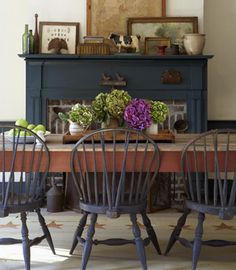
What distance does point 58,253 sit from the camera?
334 centimetres

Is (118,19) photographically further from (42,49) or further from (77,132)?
(77,132)

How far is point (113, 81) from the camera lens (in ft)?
16.3

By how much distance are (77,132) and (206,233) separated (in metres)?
1.44

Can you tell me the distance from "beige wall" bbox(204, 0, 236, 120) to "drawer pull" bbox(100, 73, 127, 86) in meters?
1.08

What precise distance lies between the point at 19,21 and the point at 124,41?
1.22 m

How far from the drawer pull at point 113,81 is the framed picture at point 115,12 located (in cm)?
49

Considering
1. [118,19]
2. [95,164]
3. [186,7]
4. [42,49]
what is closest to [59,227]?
[95,164]

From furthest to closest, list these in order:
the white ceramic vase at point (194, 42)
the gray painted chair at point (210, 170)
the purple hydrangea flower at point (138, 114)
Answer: the white ceramic vase at point (194, 42), the purple hydrangea flower at point (138, 114), the gray painted chair at point (210, 170)

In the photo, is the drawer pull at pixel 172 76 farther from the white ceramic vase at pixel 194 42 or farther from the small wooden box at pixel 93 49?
the small wooden box at pixel 93 49

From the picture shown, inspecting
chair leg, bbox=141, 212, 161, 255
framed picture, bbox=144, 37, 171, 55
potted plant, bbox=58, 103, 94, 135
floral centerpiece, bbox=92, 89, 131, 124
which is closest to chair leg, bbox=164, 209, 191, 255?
chair leg, bbox=141, 212, 161, 255

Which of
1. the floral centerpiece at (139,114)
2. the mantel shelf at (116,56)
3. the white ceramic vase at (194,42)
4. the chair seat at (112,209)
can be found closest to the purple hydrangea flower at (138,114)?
the floral centerpiece at (139,114)

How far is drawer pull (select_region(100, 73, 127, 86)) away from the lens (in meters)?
4.96

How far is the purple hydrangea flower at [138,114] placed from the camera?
3090mm

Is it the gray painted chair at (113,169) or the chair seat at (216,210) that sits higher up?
the gray painted chair at (113,169)
